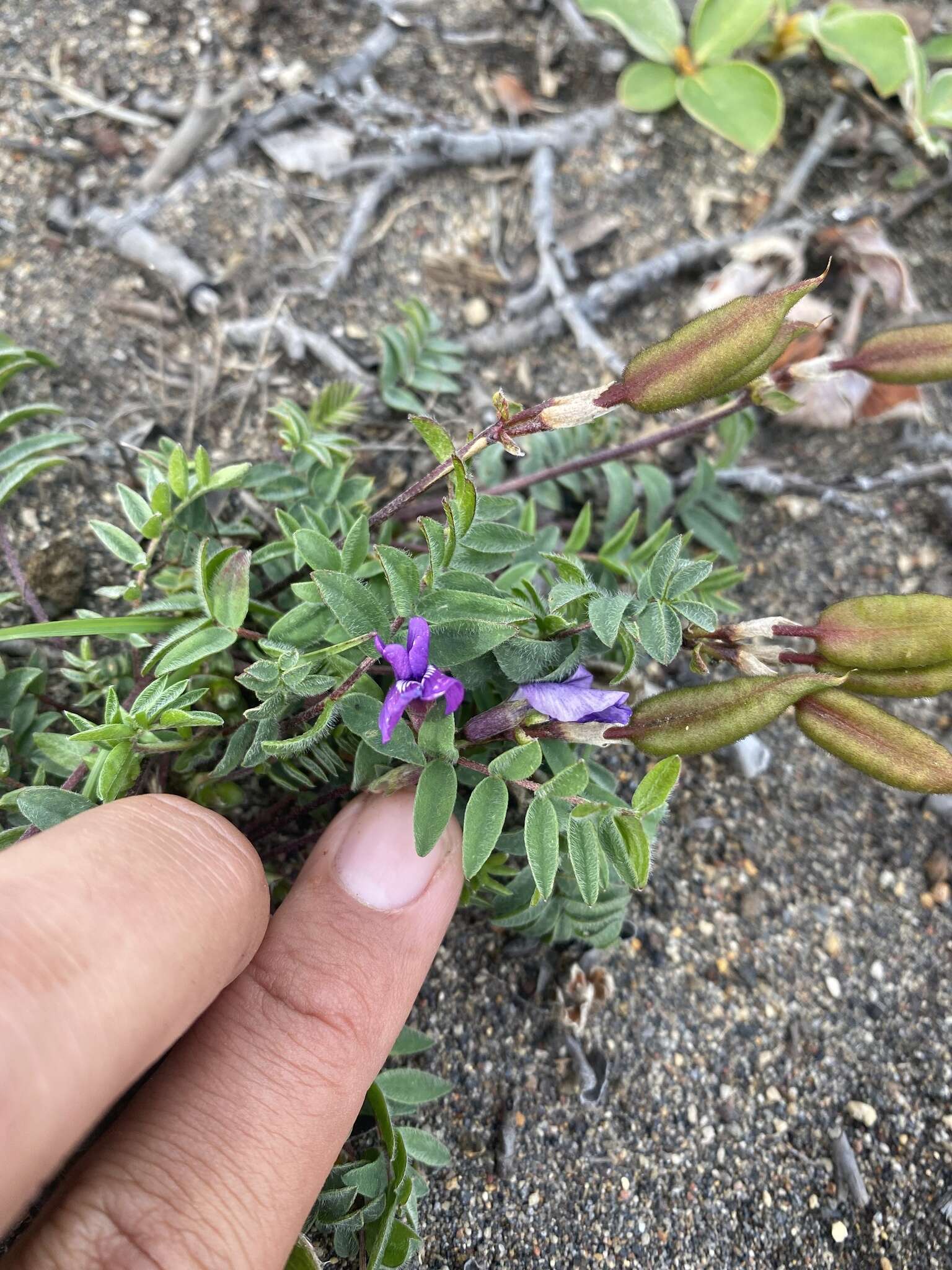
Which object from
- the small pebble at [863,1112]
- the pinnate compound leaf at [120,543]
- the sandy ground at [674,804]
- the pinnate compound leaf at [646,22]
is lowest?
the small pebble at [863,1112]

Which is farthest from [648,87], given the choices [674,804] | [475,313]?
[674,804]

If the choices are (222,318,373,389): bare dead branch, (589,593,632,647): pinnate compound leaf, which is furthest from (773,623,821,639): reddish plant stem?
(222,318,373,389): bare dead branch

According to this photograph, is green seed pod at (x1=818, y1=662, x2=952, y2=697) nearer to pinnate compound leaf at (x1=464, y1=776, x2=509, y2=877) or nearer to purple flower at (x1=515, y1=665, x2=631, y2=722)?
purple flower at (x1=515, y1=665, x2=631, y2=722)

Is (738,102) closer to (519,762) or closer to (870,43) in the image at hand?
(870,43)

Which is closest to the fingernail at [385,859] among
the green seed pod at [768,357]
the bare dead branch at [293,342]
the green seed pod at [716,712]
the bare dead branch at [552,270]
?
the green seed pod at [716,712]

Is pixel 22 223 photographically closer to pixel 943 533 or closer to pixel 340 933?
pixel 340 933

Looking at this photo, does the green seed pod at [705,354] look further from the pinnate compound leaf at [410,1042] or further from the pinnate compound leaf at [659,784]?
the pinnate compound leaf at [410,1042]

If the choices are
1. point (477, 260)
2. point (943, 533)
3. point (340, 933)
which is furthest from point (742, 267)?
point (340, 933)
